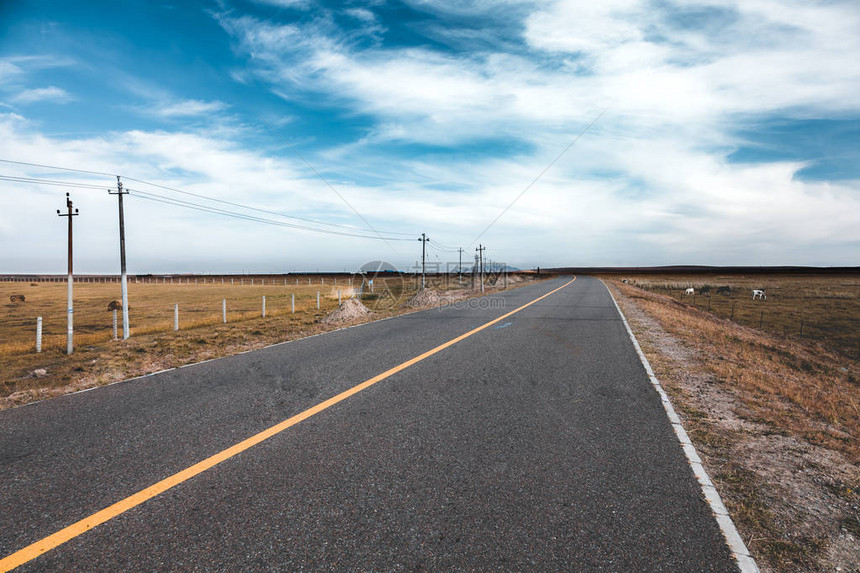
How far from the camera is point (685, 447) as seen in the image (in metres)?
4.38

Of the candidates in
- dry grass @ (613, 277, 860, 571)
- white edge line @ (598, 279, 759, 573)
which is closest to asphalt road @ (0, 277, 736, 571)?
white edge line @ (598, 279, 759, 573)

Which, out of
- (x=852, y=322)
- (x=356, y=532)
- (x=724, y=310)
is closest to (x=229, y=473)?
(x=356, y=532)

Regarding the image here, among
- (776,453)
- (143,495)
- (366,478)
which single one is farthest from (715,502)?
(143,495)

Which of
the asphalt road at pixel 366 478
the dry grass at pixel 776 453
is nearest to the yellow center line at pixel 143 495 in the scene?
the asphalt road at pixel 366 478

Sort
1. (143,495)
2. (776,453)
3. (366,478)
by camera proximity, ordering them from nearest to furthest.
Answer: (143,495) < (366,478) < (776,453)

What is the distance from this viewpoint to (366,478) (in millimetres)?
3586

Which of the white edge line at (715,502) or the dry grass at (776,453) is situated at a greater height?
the white edge line at (715,502)

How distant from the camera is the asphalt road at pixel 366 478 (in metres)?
2.67

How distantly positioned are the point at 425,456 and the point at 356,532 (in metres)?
1.26

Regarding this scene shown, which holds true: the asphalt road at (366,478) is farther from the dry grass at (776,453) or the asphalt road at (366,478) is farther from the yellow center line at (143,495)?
the dry grass at (776,453)

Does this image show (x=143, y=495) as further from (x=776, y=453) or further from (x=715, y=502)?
(x=776, y=453)

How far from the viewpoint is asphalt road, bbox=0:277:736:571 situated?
8.77ft

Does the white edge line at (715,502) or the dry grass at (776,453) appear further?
the dry grass at (776,453)

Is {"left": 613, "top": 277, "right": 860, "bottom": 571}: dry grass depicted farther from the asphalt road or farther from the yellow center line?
the yellow center line
